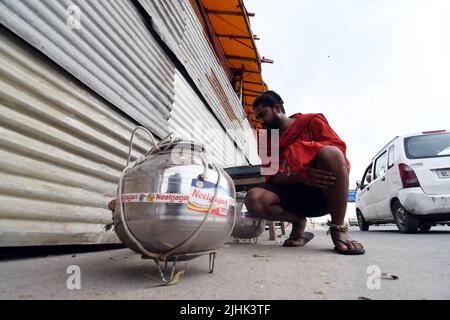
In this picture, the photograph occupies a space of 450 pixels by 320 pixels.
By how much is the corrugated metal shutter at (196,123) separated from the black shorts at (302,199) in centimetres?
75

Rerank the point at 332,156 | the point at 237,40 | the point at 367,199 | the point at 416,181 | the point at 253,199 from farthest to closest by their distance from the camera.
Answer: the point at 237,40, the point at 367,199, the point at 416,181, the point at 253,199, the point at 332,156

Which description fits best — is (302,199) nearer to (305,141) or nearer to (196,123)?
(305,141)

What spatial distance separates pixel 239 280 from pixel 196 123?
374cm

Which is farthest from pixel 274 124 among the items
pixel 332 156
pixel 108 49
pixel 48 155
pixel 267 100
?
pixel 48 155

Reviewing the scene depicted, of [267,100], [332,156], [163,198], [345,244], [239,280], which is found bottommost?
[239,280]

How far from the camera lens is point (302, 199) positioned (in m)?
2.64

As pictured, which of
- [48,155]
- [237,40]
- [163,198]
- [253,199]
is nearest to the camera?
[163,198]

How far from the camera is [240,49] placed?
26.1 ft

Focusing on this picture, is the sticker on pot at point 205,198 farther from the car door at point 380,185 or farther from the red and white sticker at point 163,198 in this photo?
the car door at point 380,185

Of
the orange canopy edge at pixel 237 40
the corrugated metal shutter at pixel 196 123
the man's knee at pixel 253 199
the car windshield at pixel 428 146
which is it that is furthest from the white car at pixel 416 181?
the orange canopy edge at pixel 237 40

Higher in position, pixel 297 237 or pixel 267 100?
pixel 267 100

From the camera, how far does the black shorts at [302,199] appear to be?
2584 mm

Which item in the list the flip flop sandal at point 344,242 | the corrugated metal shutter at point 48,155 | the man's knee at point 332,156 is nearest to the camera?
the corrugated metal shutter at point 48,155

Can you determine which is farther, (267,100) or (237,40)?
(237,40)
